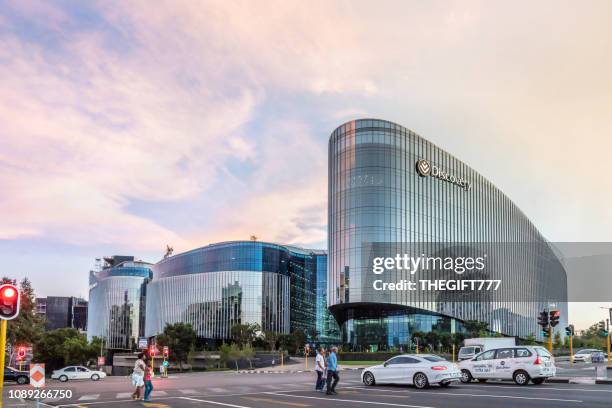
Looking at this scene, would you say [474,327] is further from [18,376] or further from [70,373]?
[18,376]

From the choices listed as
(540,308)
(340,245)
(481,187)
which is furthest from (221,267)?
(540,308)

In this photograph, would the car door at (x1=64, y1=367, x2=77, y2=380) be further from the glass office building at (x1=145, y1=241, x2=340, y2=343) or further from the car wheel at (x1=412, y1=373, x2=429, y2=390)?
the glass office building at (x1=145, y1=241, x2=340, y2=343)

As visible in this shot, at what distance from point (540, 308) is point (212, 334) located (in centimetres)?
8790

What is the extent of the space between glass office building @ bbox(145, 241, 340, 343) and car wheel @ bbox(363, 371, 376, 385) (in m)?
102

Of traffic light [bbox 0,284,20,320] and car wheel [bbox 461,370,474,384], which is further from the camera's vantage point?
car wheel [bbox 461,370,474,384]

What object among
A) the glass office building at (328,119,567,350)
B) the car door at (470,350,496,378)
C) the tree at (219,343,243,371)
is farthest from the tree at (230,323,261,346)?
the car door at (470,350,496,378)

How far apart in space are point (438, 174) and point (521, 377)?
8331 cm

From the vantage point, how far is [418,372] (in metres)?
26.2

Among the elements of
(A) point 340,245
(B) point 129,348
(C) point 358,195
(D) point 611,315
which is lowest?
(B) point 129,348

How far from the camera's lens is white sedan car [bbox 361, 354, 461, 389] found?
25734 mm

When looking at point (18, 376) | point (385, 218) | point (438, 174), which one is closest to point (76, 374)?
point (18, 376)

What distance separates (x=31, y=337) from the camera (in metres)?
54.4

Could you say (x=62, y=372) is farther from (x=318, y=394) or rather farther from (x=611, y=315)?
(x=611, y=315)

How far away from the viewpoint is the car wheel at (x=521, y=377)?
27.7 meters
